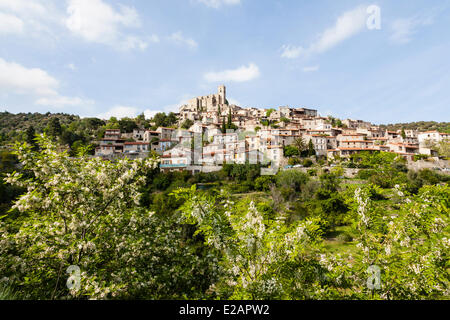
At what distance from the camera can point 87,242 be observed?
16.0ft

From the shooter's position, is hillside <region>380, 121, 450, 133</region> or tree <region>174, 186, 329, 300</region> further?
hillside <region>380, 121, 450, 133</region>

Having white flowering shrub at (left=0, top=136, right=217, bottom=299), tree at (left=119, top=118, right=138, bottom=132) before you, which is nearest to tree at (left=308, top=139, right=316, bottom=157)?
white flowering shrub at (left=0, top=136, right=217, bottom=299)

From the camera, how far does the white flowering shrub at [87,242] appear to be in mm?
4773

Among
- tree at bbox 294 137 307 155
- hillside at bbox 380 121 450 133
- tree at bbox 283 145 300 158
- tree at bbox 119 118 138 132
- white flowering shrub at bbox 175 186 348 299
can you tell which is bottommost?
white flowering shrub at bbox 175 186 348 299

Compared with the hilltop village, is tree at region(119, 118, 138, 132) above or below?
above

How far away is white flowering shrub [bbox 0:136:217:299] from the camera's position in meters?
4.77

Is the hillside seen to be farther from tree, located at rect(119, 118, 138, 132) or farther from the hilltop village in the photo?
tree, located at rect(119, 118, 138, 132)

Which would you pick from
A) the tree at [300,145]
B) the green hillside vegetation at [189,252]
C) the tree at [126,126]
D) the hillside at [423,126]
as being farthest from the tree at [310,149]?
the hillside at [423,126]

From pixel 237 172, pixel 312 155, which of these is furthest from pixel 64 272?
pixel 312 155

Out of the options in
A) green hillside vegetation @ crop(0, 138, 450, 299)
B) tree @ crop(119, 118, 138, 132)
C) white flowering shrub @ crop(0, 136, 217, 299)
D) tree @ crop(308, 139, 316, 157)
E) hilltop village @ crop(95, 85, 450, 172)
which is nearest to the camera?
green hillside vegetation @ crop(0, 138, 450, 299)

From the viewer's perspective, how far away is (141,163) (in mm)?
6359

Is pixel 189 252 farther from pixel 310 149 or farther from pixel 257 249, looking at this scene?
pixel 310 149

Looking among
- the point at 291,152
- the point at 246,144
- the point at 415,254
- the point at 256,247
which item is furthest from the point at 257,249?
the point at 246,144
